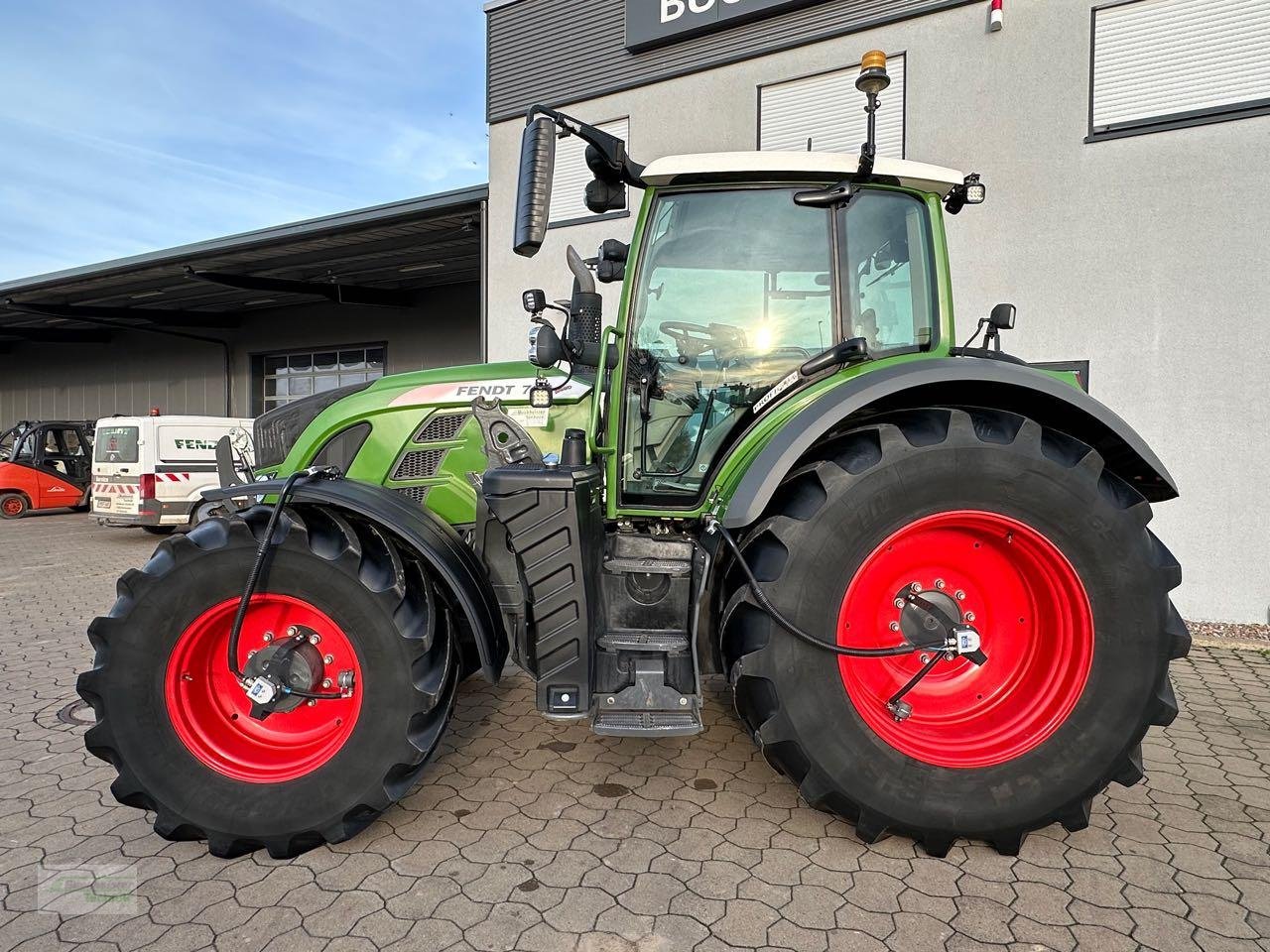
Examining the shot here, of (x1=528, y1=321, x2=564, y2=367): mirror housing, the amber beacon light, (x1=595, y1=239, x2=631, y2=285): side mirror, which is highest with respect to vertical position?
the amber beacon light

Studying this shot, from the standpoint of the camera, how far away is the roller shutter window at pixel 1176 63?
516 cm

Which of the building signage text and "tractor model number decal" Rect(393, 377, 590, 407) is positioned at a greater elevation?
the building signage text

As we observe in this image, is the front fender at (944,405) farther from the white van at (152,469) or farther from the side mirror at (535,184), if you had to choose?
the white van at (152,469)

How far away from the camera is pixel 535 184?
2.28m

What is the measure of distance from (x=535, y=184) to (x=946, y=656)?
2006 millimetres

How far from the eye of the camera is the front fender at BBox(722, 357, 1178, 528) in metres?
2.34

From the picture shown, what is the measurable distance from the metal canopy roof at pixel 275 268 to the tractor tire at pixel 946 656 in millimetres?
7552

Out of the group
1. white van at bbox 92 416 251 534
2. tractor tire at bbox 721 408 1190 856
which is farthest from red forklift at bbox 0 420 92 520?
tractor tire at bbox 721 408 1190 856

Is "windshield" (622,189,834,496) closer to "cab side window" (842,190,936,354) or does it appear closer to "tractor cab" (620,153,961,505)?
"tractor cab" (620,153,961,505)

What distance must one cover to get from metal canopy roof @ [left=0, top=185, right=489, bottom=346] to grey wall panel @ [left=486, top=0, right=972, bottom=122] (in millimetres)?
1327

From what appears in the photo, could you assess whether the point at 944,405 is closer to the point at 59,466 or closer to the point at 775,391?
the point at 775,391

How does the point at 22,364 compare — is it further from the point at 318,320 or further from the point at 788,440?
the point at 788,440

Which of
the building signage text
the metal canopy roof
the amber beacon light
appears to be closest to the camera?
the amber beacon light

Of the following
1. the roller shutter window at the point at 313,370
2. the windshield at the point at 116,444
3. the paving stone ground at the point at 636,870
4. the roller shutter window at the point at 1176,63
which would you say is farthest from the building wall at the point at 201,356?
the paving stone ground at the point at 636,870
